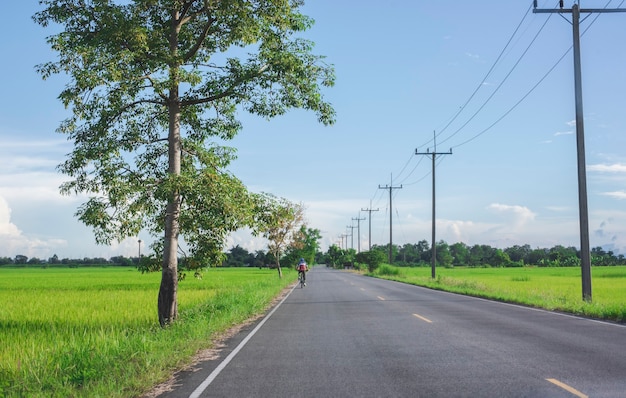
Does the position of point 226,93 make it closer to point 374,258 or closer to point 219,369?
point 219,369

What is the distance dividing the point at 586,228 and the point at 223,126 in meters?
13.1

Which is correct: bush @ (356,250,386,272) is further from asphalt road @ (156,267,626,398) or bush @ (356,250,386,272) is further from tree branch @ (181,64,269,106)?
tree branch @ (181,64,269,106)

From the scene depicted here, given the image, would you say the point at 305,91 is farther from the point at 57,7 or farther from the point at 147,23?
the point at 57,7

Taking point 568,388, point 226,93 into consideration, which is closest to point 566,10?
point 226,93

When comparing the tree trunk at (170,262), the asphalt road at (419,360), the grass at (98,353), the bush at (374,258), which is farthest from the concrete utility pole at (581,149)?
the bush at (374,258)

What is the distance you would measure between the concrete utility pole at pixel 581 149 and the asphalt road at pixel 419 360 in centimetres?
491

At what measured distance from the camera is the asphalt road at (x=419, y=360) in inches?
273

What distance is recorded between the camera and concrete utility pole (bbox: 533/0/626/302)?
19438mm

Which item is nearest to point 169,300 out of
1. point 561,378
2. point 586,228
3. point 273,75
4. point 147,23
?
point 273,75

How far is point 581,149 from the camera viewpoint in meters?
20.1

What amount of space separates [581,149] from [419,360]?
14375mm

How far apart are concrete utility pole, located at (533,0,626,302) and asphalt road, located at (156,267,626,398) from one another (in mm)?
4914

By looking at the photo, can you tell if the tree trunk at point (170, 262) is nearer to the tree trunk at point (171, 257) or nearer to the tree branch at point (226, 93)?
the tree trunk at point (171, 257)

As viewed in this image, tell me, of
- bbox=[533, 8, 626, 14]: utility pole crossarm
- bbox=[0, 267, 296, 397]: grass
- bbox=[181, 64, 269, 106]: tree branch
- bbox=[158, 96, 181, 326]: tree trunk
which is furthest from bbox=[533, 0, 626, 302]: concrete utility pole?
bbox=[158, 96, 181, 326]: tree trunk
